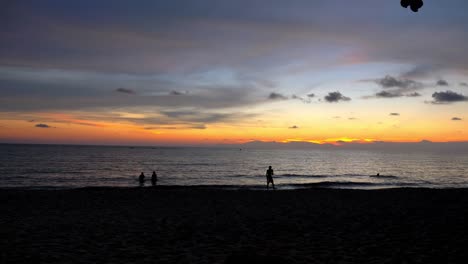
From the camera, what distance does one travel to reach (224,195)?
25.3 meters

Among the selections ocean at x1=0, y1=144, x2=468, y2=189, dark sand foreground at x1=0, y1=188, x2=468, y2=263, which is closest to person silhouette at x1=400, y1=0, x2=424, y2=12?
dark sand foreground at x1=0, y1=188, x2=468, y2=263

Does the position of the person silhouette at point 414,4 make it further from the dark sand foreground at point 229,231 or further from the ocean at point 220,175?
the ocean at point 220,175

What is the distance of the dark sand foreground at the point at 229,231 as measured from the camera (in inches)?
376

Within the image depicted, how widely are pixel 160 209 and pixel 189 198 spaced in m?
4.86

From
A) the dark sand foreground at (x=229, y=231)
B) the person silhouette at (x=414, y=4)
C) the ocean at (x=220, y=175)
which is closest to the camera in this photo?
the person silhouette at (x=414, y=4)

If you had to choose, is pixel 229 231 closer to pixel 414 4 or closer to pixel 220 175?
pixel 414 4

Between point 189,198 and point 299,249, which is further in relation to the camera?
point 189,198

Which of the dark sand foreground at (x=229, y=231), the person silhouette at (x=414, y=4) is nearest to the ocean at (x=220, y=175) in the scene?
the dark sand foreground at (x=229, y=231)

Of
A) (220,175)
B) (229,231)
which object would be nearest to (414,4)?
(229,231)

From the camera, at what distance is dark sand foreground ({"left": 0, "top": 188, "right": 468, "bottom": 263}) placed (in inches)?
376

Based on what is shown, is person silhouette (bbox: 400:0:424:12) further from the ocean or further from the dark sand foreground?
the ocean

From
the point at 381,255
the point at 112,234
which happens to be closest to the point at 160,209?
the point at 112,234

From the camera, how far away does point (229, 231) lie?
1321 cm

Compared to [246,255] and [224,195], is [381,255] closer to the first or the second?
[246,255]
